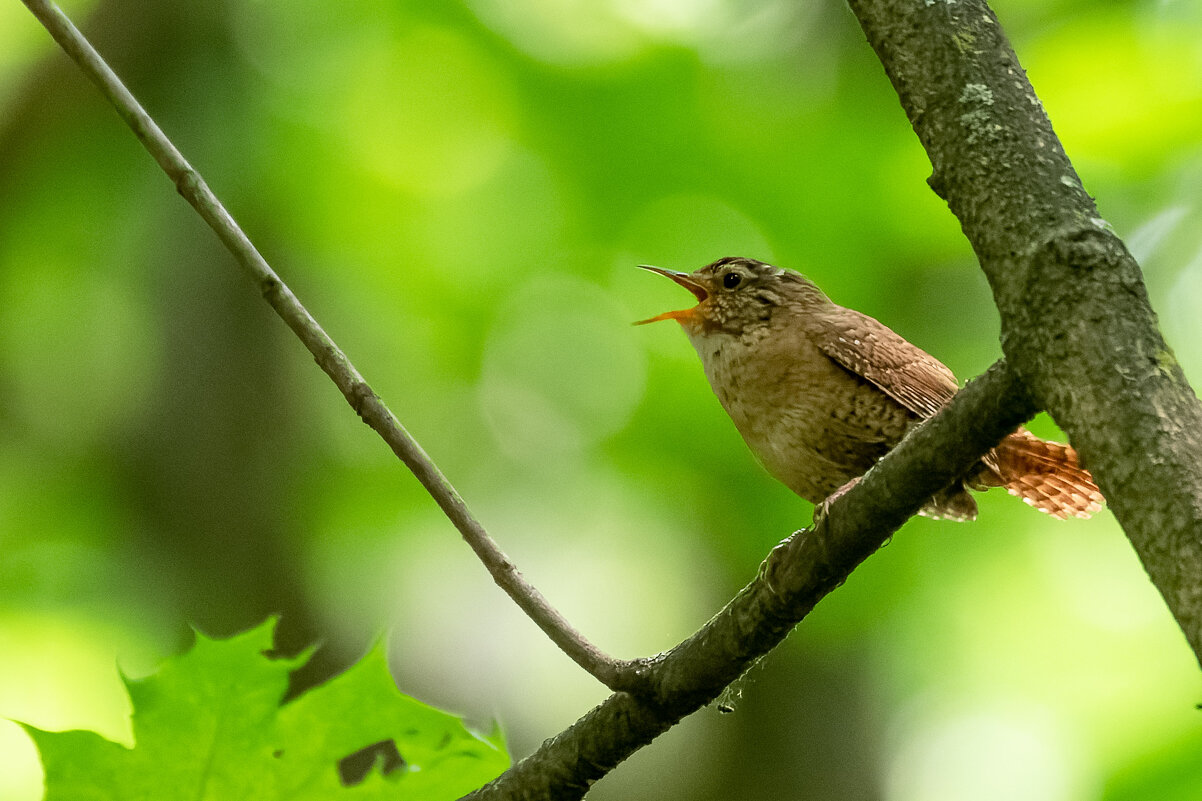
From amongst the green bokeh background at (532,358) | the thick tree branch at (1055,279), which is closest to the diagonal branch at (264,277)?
the thick tree branch at (1055,279)

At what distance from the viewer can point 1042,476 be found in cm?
273

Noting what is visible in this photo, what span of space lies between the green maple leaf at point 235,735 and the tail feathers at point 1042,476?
1539 millimetres

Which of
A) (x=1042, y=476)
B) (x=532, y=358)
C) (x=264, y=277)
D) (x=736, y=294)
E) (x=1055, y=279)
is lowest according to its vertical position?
(x=1055, y=279)

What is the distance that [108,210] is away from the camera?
20.2 ft

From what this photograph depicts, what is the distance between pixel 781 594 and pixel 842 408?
1.06 m

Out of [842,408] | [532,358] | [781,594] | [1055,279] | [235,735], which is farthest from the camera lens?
[532,358]

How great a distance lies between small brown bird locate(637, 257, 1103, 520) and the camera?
2.67 metres

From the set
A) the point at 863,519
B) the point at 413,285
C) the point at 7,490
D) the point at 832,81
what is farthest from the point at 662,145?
the point at 863,519

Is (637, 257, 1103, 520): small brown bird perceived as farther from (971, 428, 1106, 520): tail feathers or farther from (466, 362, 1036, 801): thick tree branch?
(466, 362, 1036, 801): thick tree branch

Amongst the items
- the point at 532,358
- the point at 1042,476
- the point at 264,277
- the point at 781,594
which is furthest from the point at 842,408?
the point at 532,358

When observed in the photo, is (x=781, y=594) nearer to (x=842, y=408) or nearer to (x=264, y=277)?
(x=264, y=277)

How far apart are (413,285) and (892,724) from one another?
3548mm

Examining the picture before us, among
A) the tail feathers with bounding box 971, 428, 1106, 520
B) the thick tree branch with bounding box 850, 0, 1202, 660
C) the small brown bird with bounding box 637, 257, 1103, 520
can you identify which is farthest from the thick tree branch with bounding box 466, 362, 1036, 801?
the tail feathers with bounding box 971, 428, 1106, 520

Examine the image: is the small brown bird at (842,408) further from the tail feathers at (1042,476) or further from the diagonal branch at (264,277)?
the diagonal branch at (264,277)
